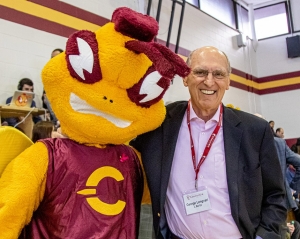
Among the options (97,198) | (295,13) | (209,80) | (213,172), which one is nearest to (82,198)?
(97,198)

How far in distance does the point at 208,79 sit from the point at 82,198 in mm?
738

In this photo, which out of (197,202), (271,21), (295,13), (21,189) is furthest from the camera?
(271,21)

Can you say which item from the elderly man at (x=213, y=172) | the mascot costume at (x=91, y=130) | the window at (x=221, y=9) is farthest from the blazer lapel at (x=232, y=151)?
the window at (x=221, y=9)

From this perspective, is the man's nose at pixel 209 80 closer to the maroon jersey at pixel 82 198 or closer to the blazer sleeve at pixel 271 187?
the blazer sleeve at pixel 271 187

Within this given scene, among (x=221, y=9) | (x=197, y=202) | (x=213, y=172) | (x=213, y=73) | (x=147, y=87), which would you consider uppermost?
(x=221, y=9)

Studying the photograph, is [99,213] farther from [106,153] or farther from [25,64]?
[25,64]

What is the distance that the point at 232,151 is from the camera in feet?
4.98

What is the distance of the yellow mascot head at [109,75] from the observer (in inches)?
50.1

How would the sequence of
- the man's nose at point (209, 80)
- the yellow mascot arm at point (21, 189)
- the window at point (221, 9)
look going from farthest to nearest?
1. the window at point (221, 9)
2. the man's nose at point (209, 80)
3. the yellow mascot arm at point (21, 189)

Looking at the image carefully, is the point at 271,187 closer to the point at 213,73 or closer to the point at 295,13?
the point at 213,73

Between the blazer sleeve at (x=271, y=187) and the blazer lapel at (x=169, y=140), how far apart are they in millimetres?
363

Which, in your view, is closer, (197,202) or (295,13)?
(197,202)

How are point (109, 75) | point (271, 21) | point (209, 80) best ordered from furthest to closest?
point (271, 21), point (209, 80), point (109, 75)

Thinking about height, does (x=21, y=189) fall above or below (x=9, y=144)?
below
